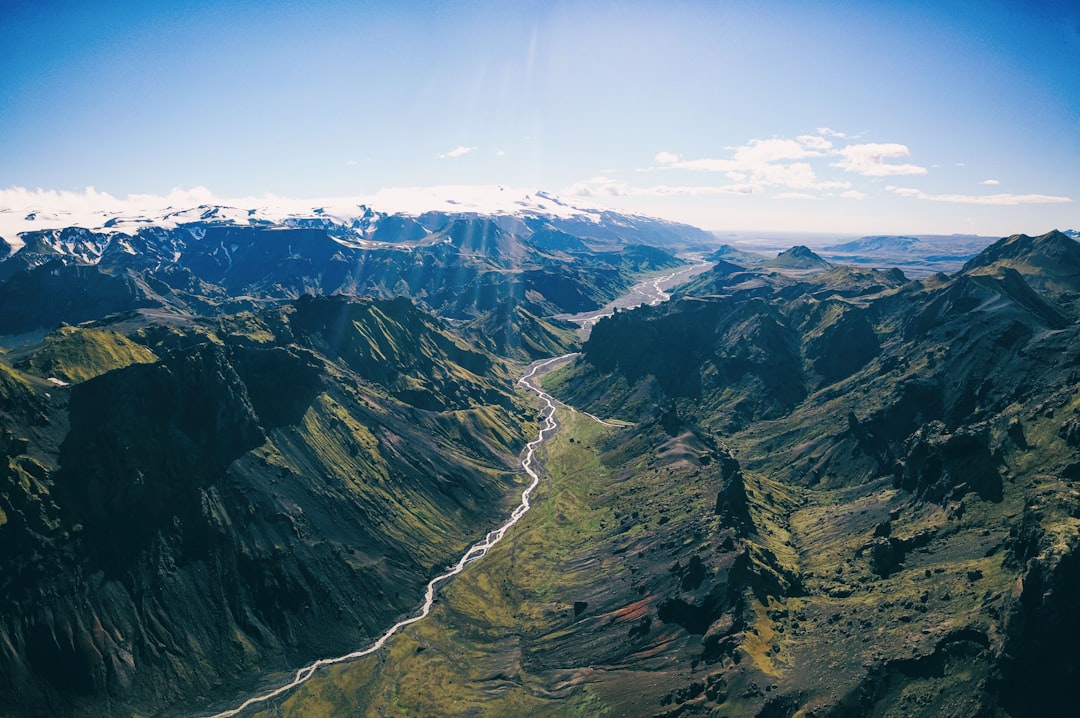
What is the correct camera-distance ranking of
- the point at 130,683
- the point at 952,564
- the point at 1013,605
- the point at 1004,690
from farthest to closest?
the point at 130,683 → the point at 952,564 → the point at 1013,605 → the point at 1004,690

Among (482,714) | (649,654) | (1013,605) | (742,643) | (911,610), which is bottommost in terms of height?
(482,714)

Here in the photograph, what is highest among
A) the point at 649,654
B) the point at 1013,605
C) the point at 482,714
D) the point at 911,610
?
the point at 1013,605

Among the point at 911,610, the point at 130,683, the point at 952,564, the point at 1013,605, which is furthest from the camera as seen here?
the point at 130,683

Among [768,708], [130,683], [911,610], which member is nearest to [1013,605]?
[911,610]

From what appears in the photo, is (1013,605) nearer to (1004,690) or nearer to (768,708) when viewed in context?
(1004,690)

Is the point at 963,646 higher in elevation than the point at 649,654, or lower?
higher

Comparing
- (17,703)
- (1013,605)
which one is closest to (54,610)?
(17,703)

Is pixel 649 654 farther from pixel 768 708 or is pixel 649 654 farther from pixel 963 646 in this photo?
pixel 963 646

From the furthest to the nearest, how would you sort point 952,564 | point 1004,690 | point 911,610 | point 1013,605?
point 952,564
point 911,610
point 1013,605
point 1004,690

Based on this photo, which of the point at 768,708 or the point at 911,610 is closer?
the point at 768,708
